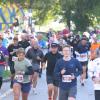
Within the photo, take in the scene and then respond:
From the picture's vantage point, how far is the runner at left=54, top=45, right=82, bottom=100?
11812mm

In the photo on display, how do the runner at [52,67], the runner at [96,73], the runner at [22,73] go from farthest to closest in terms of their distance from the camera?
the runner at [52,67], the runner at [22,73], the runner at [96,73]

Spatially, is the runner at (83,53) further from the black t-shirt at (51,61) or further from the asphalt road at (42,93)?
the black t-shirt at (51,61)

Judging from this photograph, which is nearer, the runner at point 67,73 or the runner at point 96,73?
the runner at point 96,73

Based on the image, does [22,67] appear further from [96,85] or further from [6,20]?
[6,20]

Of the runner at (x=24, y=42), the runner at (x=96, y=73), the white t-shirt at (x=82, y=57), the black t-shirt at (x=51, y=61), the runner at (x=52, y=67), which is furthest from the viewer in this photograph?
the runner at (x=24, y=42)

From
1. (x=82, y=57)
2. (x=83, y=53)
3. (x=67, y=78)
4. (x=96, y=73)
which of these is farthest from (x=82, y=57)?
(x=96, y=73)

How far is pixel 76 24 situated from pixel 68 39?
36691 millimetres

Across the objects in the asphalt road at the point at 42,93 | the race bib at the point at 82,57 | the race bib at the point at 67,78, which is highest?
the race bib at the point at 82,57

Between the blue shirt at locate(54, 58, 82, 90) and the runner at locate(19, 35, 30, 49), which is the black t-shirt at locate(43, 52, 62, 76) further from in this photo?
the runner at locate(19, 35, 30, 49)

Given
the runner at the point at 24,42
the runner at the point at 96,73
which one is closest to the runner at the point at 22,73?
the runner at the point at 96,73

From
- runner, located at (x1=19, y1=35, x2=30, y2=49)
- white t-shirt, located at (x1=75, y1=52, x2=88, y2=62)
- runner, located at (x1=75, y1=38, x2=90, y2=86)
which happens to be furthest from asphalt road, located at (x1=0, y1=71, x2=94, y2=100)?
runner, located at (x1=19, y1=35, x2=30, y2=49)

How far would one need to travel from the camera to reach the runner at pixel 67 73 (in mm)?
11812

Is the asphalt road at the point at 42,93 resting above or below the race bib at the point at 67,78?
below

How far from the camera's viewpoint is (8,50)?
17828 mm
